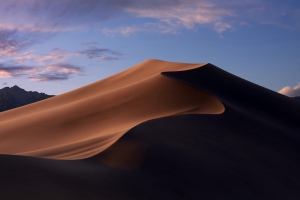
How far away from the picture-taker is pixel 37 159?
6793 mm

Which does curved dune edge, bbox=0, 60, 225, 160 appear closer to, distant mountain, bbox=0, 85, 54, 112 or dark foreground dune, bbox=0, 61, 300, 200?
dark foreground dune, bbox=0, 61, 300, 200

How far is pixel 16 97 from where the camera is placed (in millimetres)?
100438

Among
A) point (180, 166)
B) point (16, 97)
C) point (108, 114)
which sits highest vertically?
point (16, 97)

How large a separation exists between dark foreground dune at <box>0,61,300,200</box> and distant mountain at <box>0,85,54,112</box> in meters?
78.6

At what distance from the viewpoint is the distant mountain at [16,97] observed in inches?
3436

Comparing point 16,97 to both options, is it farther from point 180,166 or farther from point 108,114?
point 180,166

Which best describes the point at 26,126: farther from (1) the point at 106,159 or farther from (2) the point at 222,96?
(1) the point at 106,159

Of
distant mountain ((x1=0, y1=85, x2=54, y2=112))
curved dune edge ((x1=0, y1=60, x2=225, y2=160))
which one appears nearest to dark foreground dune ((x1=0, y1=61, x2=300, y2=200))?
curved dune edge ((x1=0, y1=60, x2=225, y2=160))

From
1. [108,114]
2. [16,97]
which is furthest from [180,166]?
[16,97]

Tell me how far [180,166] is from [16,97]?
320 ft

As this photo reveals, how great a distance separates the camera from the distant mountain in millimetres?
87262

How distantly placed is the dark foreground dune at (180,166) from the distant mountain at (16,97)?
78554 millimetres

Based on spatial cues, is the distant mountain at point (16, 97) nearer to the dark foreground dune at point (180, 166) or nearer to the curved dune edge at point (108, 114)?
the curved dune edge at point (108, 114)

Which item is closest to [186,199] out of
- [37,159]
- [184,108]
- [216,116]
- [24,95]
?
[37,159]
